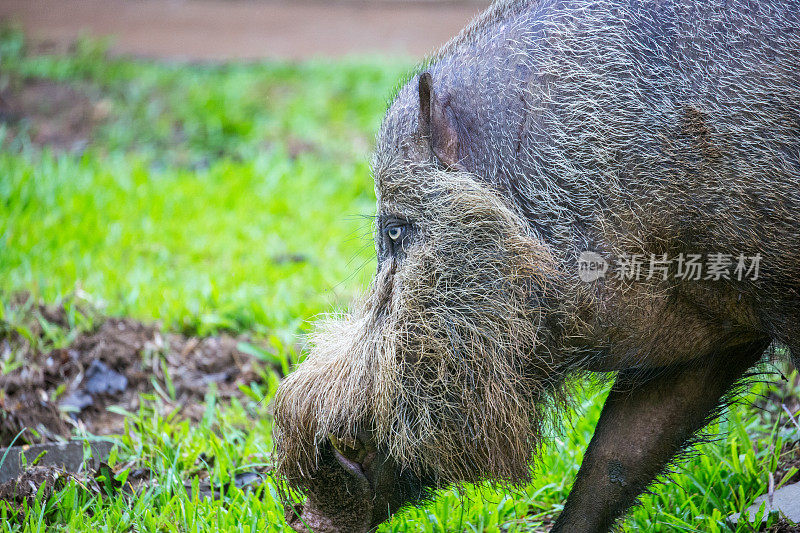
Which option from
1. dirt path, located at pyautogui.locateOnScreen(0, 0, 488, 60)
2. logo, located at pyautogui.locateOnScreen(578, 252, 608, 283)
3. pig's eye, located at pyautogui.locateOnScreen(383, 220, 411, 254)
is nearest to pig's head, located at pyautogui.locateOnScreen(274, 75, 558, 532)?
pig's eye, located at pyautogui.locateOnScreen(383, 220, 411, 254)

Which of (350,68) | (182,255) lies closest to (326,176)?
(182,255)

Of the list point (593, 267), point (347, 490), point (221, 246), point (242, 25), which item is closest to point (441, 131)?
point (593, 267)

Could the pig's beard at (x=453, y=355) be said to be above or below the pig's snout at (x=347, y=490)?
above

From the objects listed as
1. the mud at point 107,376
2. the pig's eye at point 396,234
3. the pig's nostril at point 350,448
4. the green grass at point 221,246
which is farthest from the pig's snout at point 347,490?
the mud at point 107,376

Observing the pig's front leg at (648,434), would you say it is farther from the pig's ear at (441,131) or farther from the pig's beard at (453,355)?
the pig's ear at (441,131)

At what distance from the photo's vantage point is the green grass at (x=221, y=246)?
10.2 feet

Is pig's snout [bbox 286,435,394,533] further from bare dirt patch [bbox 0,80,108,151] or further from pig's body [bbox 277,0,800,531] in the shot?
bare dirt patch [bbox 0,80,108,151]

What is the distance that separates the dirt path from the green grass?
23.0 inches

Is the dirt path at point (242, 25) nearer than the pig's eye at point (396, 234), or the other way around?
the pig's eye at point (396, 234)

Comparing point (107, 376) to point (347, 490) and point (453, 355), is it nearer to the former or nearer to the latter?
point (347, 490)

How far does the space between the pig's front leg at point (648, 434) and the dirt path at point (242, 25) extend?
7.58 m

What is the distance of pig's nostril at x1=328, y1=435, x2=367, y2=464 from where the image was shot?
2.75 meters

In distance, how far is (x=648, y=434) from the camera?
2.89 meters

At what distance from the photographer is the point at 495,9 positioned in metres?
2.86
